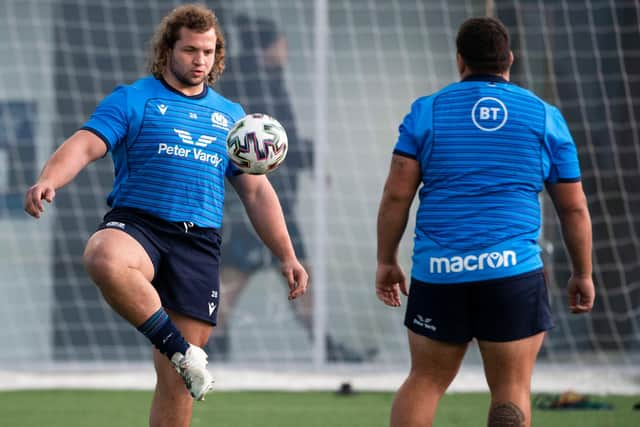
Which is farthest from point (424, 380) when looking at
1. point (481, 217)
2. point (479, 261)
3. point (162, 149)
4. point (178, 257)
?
point (162, 149)

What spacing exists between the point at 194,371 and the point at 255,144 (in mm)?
861

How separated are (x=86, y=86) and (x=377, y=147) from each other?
227 centimetres

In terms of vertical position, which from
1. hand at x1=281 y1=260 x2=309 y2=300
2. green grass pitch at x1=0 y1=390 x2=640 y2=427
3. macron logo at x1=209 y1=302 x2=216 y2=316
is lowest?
green grass pitch at x1=0 y1=390 x2=640 y2=427

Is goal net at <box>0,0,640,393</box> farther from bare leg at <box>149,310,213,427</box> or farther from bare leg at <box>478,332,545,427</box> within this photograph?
bare leg at <box>478,332,545,427</box>

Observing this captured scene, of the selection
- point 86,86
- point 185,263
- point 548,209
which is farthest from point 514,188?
point 86,86

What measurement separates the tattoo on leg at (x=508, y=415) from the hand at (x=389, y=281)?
0.57 m

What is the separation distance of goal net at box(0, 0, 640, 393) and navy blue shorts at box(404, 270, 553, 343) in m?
4.75

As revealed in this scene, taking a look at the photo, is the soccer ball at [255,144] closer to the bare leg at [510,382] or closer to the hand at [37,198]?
the hand at [37,198]

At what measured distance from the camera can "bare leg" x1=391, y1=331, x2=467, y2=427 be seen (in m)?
4.20

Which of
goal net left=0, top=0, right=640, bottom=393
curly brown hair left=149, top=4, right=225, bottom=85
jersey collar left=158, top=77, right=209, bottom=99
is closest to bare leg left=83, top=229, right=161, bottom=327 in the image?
jersey collar left=158, top=77, right=209, bottom=99

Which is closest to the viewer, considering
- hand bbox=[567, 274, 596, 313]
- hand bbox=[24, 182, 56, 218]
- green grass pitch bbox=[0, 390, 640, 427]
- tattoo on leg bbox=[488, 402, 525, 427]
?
hand bbox=[24, 182, 56, 218]

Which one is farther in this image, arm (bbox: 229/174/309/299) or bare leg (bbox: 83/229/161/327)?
arm (bbox: 229/174/309/299)

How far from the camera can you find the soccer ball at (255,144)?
439 cm

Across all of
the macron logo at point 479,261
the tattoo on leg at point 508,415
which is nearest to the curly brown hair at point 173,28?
the macron logo at point 479,261
